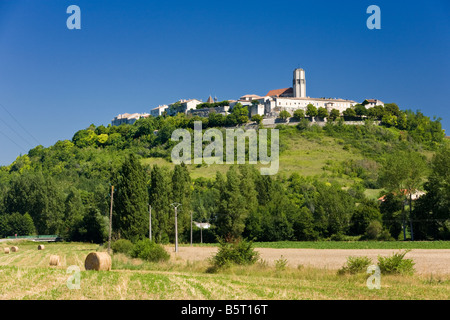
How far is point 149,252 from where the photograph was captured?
29562 mm

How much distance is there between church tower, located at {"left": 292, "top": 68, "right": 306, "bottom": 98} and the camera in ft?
582

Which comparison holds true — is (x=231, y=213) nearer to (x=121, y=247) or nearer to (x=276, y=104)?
(x=121, y=247)

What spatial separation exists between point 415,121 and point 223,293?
458 feet

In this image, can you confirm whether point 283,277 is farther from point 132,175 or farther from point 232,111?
point 232,111

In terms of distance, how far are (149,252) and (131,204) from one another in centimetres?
1480

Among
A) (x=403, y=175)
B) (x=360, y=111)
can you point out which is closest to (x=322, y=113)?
(x=360, y=111)

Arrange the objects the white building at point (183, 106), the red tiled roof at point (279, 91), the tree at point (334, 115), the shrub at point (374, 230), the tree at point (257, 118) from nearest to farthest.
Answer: the shrub at point (374, 230) < the tree at point (334, 115) < the tree at point (257, 118) < the white building at point (183, 106) < the red tiled roof at point (279, 91)

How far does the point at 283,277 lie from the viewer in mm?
21453

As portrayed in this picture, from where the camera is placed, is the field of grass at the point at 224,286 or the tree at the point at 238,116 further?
the tree at the point at 238,116

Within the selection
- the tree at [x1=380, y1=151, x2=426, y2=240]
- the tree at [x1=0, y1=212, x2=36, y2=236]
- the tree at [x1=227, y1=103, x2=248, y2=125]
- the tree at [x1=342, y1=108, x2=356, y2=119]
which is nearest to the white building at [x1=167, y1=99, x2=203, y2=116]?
the tree at [x1=227, y1=103, x2=248, y2=125]

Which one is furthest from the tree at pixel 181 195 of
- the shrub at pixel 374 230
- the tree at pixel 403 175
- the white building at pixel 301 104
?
the white building at pixel 301 104

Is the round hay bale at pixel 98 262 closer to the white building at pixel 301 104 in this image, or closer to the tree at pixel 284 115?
the tree at pixel 284 115

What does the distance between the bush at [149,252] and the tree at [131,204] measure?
480 inches

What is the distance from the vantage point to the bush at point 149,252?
1148 inches
